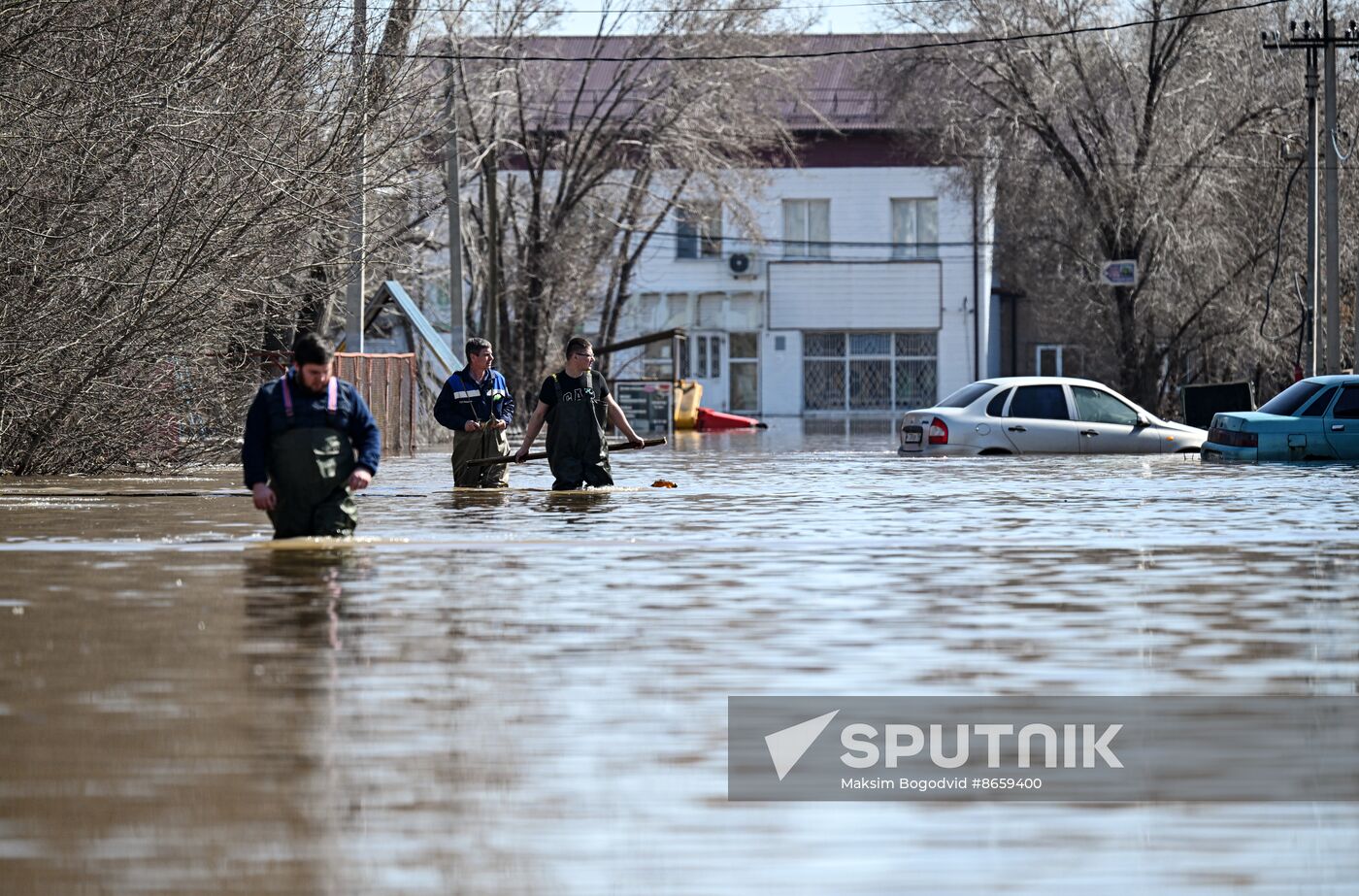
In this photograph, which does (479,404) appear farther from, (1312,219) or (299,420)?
(1312,219)

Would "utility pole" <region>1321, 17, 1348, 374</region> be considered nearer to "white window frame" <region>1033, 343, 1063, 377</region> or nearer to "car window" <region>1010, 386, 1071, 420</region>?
"car window" <region>1010, 386, 1071, 420</region>

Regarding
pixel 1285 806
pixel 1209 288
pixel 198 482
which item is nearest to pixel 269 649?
pixel 1285 806

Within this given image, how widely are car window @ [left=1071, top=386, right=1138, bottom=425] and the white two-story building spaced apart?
41975mm

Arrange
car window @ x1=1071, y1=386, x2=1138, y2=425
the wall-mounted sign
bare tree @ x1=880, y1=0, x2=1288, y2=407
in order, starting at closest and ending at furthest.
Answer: car window @ x1=1071, y1=386, x2=1138, y2=425 → the wall-mounted sign → bare tree @ x1=880, y1=0, x2=1288, y2=407

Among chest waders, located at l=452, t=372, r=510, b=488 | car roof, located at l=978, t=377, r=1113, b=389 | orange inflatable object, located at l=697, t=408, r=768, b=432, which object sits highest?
car roof, located at l=978, t=377, r=1113, b=389

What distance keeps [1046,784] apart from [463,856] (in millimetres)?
1980

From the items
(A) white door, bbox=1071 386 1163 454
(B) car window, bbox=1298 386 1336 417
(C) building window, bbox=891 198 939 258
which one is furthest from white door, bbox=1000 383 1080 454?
(C) building window, bbox=891 198 939 258

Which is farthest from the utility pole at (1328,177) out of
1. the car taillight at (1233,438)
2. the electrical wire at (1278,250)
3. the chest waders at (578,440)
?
the chest waders at (578,440)

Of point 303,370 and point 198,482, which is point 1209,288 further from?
point 303,370

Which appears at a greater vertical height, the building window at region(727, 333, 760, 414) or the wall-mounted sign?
the wall-mounted sign

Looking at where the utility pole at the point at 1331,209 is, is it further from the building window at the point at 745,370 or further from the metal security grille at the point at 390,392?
the building window at the point at 745,370

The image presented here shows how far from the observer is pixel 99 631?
10680 mm

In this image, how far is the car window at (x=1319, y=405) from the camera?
29700 millimetres

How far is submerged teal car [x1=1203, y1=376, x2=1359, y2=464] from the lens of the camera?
2942 cm
